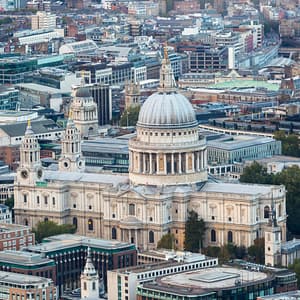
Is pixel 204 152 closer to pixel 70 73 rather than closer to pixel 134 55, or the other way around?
pixel 70 73

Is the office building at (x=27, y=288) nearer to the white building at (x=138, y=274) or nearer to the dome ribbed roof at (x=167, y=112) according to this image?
the white building at (x=138, y=274)

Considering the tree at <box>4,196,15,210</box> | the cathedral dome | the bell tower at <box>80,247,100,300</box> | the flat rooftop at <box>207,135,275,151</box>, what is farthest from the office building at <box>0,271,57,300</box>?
the cathedral dome

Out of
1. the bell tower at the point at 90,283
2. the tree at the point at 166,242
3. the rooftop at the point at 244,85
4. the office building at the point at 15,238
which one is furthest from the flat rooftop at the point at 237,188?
the rooftop at the point at 244,85

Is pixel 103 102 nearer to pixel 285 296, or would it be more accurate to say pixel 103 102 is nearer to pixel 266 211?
pixel 266 211

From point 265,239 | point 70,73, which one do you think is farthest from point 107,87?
point 265,239

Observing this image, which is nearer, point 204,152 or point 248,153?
point 204,152

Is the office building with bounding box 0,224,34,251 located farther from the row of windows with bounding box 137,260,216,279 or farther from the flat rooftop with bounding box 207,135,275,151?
the flat rooftop with bounding box 207,135,275,151

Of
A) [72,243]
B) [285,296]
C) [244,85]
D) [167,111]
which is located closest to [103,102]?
[244,85]
